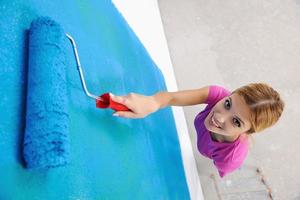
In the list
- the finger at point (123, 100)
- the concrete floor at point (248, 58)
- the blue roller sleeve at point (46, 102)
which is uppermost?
the blue roller sleeve at point (46, 102)

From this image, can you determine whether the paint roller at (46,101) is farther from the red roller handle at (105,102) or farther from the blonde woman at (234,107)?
the blonde woman at (234,107)

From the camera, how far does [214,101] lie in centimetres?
106

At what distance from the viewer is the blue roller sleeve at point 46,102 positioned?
1.41ft

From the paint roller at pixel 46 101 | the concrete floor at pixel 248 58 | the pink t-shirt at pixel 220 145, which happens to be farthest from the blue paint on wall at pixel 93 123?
the concrete floor at pixel 248 58

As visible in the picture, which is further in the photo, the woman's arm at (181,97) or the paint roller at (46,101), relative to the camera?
the woman's arm at (181,97)

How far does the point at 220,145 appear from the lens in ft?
3.54

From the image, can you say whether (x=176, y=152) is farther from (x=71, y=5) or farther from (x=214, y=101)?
(x=71, y=5)

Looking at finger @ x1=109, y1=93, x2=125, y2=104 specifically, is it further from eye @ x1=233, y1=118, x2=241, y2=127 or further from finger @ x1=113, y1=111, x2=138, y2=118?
eye @ x1=233, y1=118, x2=241, y2=127

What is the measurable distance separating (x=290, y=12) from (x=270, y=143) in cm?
86

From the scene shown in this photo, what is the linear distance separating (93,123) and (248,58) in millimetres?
1318

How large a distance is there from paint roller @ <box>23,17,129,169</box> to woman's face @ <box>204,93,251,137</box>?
0.55m

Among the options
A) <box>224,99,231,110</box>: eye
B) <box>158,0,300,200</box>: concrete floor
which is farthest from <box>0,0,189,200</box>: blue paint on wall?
<box>158,0,300,200</box>: concrete floor

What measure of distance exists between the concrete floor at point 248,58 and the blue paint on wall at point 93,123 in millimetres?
542

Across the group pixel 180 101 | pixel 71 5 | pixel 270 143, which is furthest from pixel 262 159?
pixel 71 5
